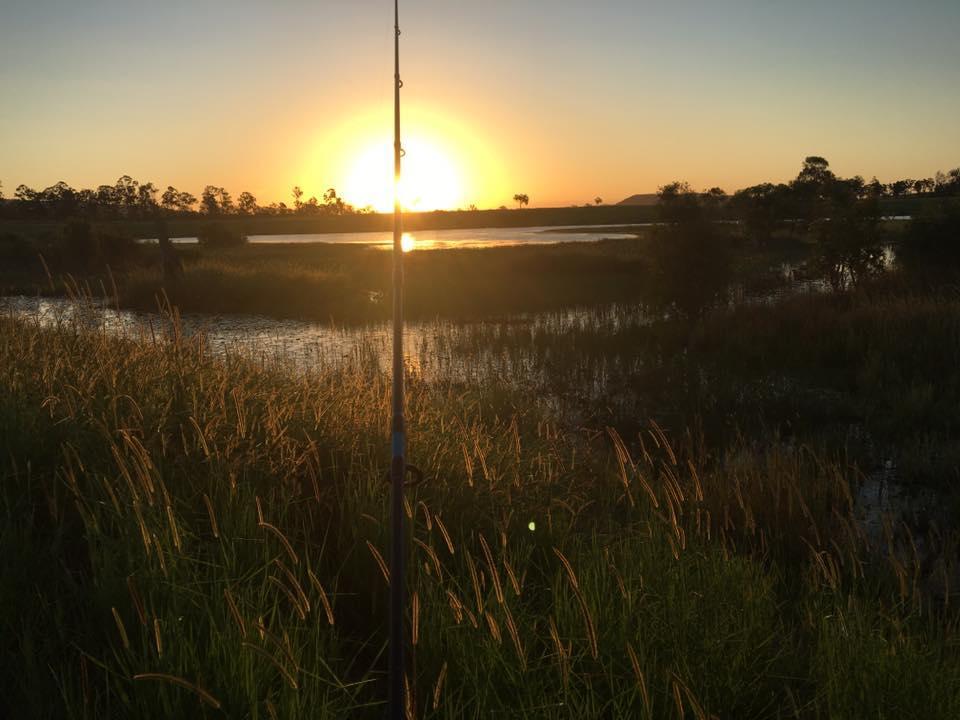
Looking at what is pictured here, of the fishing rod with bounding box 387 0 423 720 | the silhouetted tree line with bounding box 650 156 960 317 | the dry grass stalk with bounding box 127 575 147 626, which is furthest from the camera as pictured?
the silhouetted tree line with bounding box 650 156 960 317

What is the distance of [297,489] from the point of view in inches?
187

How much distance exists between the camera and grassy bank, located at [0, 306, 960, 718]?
270 cm

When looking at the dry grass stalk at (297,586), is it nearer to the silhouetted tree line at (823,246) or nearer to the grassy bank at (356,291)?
the silhouetted tree line at (823,246)

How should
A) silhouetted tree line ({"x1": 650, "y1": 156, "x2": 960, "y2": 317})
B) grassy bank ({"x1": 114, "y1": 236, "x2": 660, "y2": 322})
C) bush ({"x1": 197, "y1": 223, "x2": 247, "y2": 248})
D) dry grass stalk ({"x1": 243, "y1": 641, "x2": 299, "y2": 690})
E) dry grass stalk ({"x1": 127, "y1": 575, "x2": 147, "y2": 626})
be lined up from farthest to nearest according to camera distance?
bush ({"x1": 197, "y1": 223, "x2": 247, "y2": 248}) → grassy bank ({"x1": 114, "y1": 236, "x2": 660, "y2": 322}) → silhouetted tree line ({"x1": 650, "y1": 156, "x2": 960, "y2": 317}) → dry grass stalk ({"x1": 127, "y1": 575, "x2": 147, "y2": 626}) → dry grass stalk ({"x1": 243, "y1": 641, "x2": 299, "y2": 690})

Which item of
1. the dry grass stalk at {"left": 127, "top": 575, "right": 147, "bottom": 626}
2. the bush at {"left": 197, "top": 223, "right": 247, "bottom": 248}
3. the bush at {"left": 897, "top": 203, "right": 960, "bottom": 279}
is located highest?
the bush at {"left": 197, "top": 223, "right": 247, "bottom": 248}

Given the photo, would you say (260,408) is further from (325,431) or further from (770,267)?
(770,267)

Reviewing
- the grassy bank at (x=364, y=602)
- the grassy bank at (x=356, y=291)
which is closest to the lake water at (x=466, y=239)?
the grassy bank at (x=356, y=291)

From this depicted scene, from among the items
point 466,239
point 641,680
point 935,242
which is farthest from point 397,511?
point 466,239

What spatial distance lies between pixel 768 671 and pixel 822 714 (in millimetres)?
287

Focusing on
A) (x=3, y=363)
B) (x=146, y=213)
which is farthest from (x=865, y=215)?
(x=146, y=213)

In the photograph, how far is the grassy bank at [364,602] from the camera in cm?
270

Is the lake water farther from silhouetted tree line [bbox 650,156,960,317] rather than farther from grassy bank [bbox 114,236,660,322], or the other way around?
silhouetted tree line [bbox 650,156,960,317]

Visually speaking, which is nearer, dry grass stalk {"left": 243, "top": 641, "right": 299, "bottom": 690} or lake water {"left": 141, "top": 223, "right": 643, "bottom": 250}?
dry grass stalk {"left": 243, "top": 641, "right": 299, "bottom": 690}

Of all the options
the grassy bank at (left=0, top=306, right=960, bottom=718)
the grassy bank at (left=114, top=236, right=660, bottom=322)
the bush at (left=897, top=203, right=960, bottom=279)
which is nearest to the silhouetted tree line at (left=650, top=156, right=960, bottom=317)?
the bush at (left=897, top=203, right=960, bottom=279)
